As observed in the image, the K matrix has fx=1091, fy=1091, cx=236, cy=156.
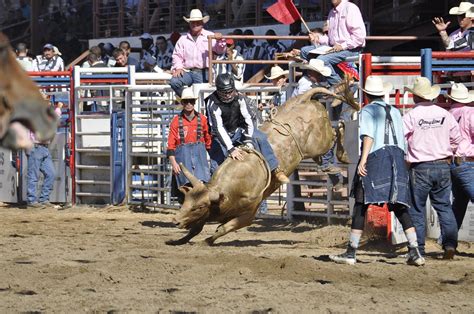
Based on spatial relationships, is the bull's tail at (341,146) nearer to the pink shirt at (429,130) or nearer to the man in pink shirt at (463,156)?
the man in pink shirt at (463,156)

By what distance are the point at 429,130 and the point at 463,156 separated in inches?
22.5

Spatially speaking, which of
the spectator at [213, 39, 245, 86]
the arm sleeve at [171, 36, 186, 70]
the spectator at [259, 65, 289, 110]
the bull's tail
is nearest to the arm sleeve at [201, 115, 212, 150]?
the spectator at [259, 65, 289, 110]

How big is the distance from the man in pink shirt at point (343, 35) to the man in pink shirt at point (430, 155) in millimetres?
2910

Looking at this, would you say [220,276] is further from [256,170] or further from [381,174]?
[256,170]

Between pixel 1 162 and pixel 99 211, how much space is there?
3.25 meters

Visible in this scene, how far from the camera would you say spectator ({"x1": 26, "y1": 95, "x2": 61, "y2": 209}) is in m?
18.1

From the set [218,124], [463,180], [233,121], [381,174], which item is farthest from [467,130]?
[218,124]

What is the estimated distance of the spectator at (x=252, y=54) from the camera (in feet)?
65.1

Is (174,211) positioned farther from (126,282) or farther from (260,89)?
(126,282)

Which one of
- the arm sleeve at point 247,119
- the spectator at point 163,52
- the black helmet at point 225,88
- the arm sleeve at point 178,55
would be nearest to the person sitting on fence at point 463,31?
the arm sleeve at point 247,119

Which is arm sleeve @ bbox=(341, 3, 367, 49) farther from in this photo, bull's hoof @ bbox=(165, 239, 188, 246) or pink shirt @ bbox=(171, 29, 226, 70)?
bull's hoof @ bbox=(165, 239, 188, 246)

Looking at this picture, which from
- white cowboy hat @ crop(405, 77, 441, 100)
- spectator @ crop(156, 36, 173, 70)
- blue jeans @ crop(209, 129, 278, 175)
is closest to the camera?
white cowboy hat @ crop(405, 77, 441, 100)

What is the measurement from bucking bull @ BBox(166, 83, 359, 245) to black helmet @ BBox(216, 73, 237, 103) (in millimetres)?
655

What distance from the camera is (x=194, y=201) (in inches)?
445
